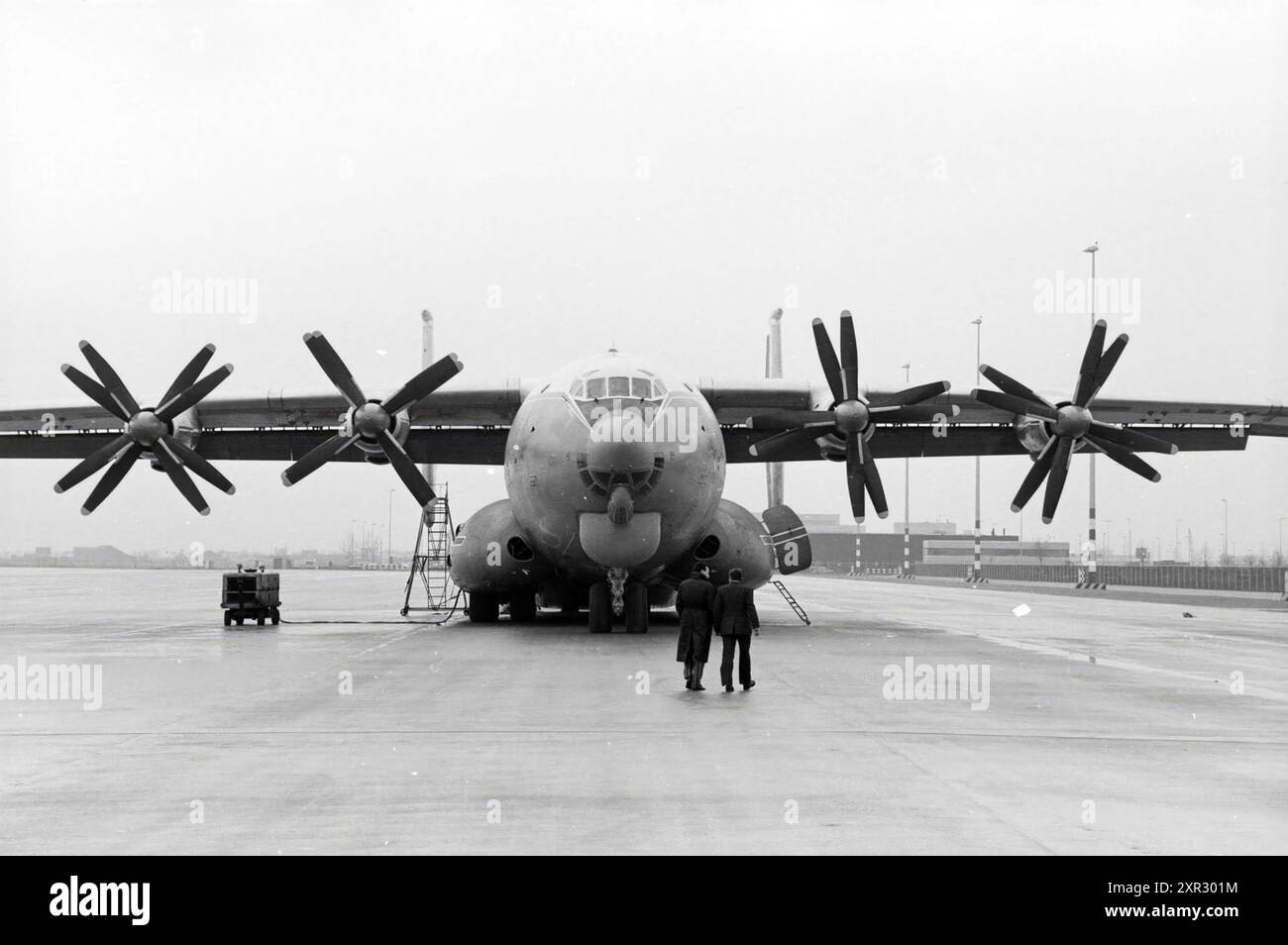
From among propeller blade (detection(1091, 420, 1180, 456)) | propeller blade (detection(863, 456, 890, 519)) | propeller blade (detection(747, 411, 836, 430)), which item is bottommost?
propeller blade (detection(863, 456, 890, 519))

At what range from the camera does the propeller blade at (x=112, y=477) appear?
23906 millimetres

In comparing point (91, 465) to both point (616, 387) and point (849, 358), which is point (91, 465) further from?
point (849, 358)

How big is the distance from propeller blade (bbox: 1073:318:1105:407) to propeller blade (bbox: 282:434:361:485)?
13.8 meters

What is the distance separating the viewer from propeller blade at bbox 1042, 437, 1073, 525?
939 inches

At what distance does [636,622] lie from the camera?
72.1ft

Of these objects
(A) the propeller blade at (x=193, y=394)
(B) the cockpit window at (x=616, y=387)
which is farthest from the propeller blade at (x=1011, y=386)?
(A) the propeller blade at (x=193, y=394)

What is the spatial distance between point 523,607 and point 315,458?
5418 millimetres

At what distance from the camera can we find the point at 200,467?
23.6 m

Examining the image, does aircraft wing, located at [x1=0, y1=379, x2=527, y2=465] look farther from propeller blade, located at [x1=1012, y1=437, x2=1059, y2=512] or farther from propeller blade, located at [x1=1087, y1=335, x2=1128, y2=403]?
propeller blade, located at [x1=1087, y1=335, x2=1128, y2=403]

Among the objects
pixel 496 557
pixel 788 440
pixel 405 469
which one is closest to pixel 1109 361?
pixel 788 440

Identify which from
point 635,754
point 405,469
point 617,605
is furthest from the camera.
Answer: point 405,469

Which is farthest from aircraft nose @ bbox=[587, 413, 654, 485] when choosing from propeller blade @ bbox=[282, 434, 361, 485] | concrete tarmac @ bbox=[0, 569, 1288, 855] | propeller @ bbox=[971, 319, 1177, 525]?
propeller @ bbox=[971, 319, 1177, 525]
